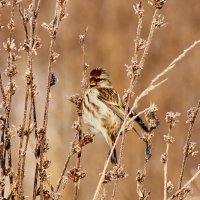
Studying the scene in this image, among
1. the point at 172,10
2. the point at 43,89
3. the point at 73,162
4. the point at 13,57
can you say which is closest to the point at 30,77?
the point at 13,57

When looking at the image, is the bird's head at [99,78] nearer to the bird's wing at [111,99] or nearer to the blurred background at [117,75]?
the bird's wing at [111,99]

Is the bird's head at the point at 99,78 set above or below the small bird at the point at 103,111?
above

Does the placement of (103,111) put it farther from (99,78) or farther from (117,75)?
(117,75)

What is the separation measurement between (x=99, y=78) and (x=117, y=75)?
4.43 meters

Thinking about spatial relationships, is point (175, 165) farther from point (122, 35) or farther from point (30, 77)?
point (30, 77)

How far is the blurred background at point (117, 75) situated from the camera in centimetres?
764

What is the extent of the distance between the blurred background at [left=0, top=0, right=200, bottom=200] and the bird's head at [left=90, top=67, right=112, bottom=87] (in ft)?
9.81

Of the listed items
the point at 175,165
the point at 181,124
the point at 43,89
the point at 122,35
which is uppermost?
the point at 122,35

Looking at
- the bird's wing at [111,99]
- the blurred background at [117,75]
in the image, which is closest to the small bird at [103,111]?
the bird's wing at [111,99]

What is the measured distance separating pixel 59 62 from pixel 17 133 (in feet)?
22.2

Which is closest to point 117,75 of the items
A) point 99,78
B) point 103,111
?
point 99,78

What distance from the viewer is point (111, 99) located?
13.4 feet

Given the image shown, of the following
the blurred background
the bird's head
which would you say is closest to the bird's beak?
the bird's head

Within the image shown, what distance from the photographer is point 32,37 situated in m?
2.29
